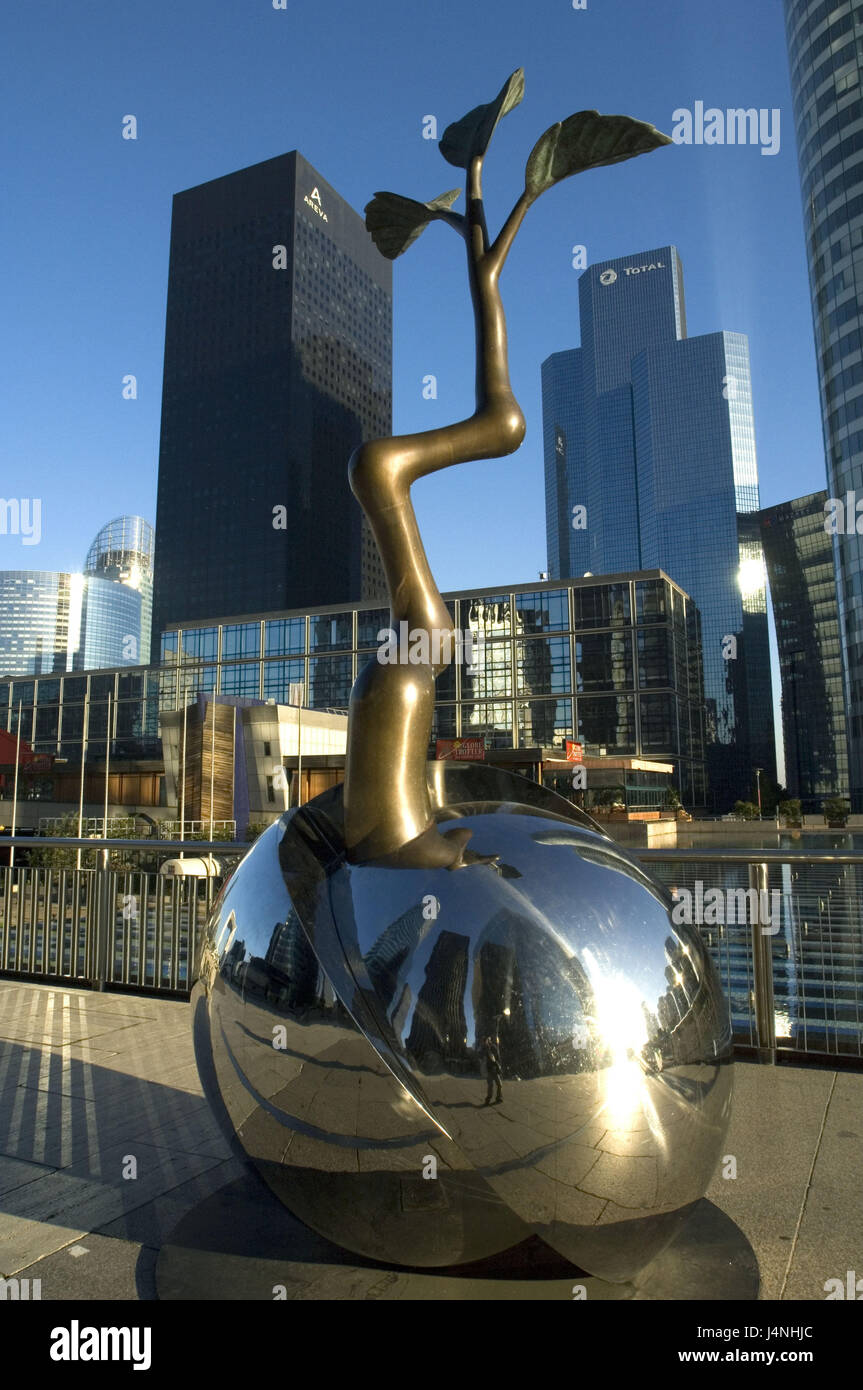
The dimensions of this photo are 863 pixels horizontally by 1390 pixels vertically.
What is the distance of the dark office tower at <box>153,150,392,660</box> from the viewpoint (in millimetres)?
146500

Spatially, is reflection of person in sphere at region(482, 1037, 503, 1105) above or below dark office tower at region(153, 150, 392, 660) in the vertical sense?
below

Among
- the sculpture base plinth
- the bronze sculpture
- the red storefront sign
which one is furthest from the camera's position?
the red storefront sign

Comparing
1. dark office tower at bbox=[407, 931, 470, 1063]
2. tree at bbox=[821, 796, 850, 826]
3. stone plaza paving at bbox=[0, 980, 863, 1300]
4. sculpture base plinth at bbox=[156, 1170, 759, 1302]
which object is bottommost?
tree at bbox=[821, 796, 850, 826]

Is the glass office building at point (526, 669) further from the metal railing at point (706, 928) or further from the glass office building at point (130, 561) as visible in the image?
the glass office building at point (130, 561)

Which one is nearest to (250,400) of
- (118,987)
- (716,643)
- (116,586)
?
(116,586)

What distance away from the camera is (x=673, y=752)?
246ft

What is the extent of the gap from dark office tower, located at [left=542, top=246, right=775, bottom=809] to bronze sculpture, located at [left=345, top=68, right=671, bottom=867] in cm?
12365

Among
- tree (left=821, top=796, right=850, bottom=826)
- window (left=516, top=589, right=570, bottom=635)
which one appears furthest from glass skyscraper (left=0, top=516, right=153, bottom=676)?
tree (left=821, top=796, right=850, bottom=826)

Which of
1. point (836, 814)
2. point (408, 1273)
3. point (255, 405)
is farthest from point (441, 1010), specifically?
point (255, 405)

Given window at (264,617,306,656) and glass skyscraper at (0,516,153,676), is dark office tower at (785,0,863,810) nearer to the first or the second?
window at (264,617,306,656)

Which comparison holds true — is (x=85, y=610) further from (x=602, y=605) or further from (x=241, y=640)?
(x=602, y=605)

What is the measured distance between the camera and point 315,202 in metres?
155

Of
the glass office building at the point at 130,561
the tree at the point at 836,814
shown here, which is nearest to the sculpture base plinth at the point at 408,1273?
the tree at the point at 836,814

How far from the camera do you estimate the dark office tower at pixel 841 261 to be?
67.1m
